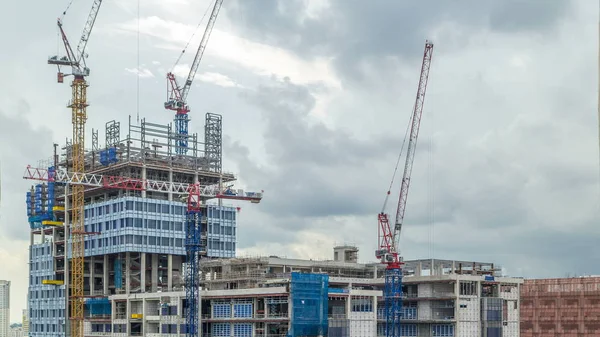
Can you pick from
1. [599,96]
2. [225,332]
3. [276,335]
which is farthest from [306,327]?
[599,96]

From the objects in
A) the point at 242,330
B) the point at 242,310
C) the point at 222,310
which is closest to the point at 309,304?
the point at 242,310

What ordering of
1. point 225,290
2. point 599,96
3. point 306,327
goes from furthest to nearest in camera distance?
point 225,290 < point 306,327 < point 599,96

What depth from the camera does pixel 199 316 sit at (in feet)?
649

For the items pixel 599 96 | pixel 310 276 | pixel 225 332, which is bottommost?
pixel 225 332

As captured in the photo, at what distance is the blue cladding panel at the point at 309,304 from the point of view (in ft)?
601

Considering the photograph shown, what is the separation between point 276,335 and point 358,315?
62.0ft

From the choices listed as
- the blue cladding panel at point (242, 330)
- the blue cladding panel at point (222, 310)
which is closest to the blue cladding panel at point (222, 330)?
the blue cladding panel at point (222, 310)

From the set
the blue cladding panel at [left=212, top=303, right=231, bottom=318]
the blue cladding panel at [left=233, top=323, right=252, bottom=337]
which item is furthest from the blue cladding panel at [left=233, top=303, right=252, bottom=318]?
the blue cladding panel at [left=212, top=303, right=231, bottom=318]

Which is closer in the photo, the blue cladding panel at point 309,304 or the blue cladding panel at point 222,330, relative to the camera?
the blue cladding panel at point 309,304

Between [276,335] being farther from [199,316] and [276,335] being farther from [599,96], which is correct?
[599,96]

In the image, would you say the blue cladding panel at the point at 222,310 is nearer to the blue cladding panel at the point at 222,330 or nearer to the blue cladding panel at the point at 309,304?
the blue cladding panel at the point at 222,330

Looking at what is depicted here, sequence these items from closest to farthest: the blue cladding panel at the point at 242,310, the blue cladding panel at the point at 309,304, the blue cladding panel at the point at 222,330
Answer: the blue cladding panel at the point at 309,304
the blue cladding panel at the point at 242,310
the blue cladding panel at the point at 222,330

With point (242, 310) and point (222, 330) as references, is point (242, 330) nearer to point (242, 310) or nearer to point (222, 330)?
point (242, 310)

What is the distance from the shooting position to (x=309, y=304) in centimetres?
18575
